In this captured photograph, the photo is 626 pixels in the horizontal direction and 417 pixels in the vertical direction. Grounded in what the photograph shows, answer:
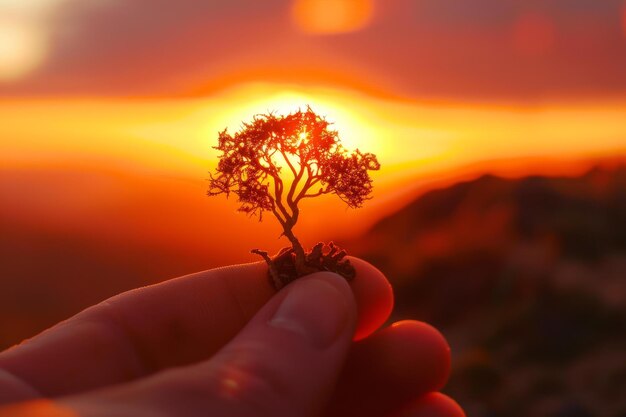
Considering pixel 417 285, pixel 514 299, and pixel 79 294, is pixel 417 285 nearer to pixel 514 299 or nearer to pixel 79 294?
pixel 514 299

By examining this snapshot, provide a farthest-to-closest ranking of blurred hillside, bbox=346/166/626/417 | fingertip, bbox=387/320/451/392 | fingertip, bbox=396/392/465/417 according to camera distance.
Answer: blurred hillside, bbox=346/166/626/417, fingertip, bbox=396/392/465/417, fingertip, bbox=387/320/451/392

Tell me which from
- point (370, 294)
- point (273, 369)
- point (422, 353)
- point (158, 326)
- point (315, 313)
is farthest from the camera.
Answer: point (422, 353)

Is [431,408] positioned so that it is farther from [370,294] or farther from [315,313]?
[315,313]

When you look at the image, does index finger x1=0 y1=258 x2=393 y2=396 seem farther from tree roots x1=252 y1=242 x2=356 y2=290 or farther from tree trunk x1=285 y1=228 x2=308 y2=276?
tree trunk x1=285 y1=228 x2=308 y2=276

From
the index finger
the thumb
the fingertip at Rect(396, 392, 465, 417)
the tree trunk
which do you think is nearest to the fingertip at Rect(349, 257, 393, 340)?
the index finger

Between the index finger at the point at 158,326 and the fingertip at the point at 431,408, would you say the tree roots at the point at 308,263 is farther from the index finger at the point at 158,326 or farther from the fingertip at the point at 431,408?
the fingertip at the point at 431,408

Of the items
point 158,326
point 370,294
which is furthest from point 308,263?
point 158,326
